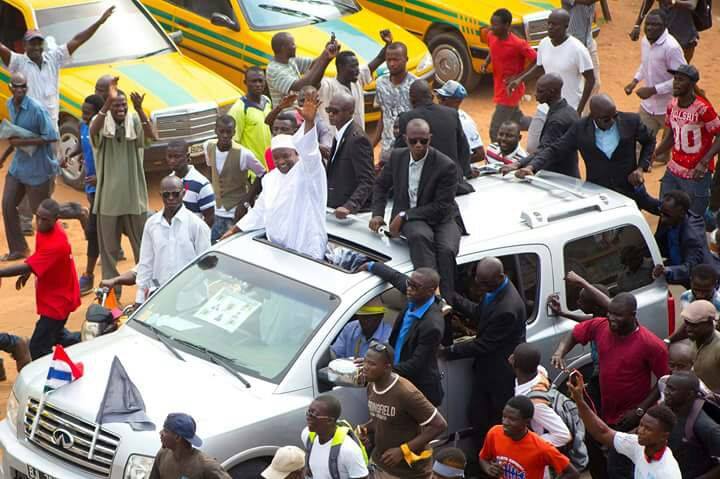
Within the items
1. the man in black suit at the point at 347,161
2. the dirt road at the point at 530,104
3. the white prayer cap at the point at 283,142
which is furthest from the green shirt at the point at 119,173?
the white prayer cap at the point at 283,142

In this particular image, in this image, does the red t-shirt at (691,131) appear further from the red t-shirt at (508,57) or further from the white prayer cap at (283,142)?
the white prayer cap at (283,142)

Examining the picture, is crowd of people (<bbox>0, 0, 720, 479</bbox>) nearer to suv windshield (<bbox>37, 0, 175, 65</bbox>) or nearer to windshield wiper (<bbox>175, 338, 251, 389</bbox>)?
windshield wiper (<bbox>175, 338, 251, 389</bbox>)

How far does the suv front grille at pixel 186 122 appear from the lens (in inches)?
527

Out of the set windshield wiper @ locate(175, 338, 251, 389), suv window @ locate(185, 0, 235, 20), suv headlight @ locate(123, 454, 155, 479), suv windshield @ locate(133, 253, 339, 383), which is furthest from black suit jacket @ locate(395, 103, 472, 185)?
suv window @ locate(185, 0, 235, 20)

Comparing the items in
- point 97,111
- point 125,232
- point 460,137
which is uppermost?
point 460,137

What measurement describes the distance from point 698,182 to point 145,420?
19.5 feet

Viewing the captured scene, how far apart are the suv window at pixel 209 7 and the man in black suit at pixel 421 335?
8310mm

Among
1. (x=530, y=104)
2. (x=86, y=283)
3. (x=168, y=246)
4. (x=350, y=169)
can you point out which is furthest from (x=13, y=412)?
(x=530, y=104)

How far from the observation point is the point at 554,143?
10.1 metres

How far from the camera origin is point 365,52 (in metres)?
14.9

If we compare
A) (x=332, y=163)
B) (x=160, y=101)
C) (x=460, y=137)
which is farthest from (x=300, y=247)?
(x=160, y=101)

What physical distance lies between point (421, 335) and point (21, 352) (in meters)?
3.45

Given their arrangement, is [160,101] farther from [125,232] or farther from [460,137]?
[460,137]

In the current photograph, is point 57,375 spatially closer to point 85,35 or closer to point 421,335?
point 421,335
